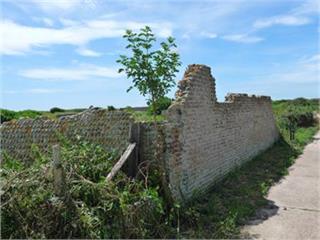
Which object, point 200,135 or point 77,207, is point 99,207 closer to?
point 77,207

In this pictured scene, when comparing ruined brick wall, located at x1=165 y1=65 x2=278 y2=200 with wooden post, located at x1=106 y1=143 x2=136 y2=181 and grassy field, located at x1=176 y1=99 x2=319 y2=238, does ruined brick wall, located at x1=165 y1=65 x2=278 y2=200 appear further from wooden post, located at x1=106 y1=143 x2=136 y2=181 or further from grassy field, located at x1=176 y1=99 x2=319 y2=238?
wooden post, located at x1=106 y1=143 x2=136 y2=181

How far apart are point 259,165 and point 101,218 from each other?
7.97 metres

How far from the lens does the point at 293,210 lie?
763 cm

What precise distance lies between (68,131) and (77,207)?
3.01m

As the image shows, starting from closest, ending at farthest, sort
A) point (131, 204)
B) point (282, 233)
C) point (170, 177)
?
1. point (131, 204)
2. point (282, 233)
3. point (170, 177)

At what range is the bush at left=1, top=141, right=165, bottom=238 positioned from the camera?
5109mm

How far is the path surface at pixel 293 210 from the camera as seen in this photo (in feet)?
20.6

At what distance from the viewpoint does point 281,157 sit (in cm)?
1448

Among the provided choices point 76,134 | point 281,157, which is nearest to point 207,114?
point 76,134

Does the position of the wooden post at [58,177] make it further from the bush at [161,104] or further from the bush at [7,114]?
the bush at [7,114]

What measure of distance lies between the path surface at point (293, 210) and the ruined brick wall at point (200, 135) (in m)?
1.34

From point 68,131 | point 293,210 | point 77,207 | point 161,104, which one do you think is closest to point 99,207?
point 77,207

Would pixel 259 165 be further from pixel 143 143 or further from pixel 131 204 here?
pixel 131 204

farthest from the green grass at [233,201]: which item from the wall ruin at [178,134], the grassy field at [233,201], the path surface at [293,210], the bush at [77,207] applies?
the bush at [77,207]
